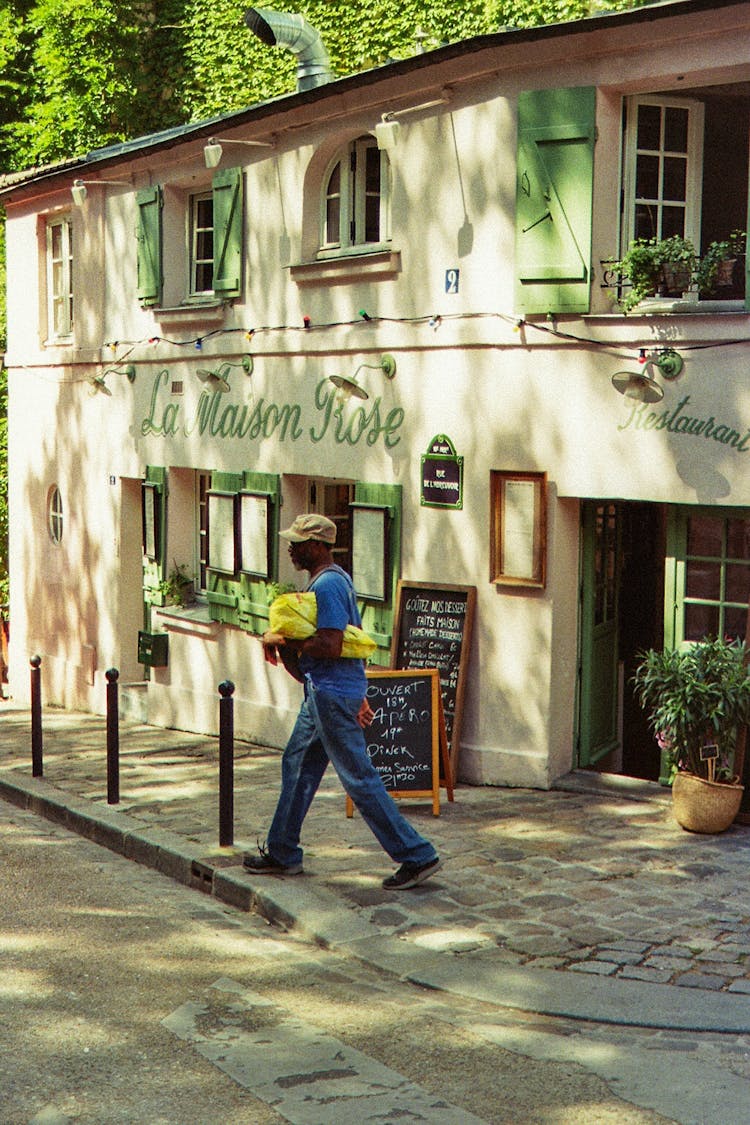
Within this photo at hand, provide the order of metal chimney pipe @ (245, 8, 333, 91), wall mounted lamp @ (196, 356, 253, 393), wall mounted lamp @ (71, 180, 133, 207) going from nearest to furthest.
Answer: wall mounted lamp @ (196, 356, 253, 393) < metal chimney pipe @ (245, 8, 333, 91) < wall mounted lamp @ (71, 180, 133, 207)

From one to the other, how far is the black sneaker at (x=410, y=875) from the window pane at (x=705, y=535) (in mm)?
2991

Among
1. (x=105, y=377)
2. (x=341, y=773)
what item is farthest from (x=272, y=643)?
(x=105, y=377)

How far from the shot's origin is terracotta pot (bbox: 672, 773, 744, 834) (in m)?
8.31

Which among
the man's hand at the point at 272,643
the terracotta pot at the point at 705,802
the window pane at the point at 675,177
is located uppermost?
the window pane at the point at 675,177

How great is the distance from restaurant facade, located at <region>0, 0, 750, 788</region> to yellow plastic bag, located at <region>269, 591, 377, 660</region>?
2.66 m

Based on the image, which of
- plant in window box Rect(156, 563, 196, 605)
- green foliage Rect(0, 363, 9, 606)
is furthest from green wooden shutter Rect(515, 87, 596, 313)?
green foliage Rect(0, 363, 9, 606)

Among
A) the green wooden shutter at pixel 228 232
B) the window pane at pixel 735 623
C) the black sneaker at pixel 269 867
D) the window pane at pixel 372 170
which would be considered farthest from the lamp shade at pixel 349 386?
the black sneaker at pixel 269 867

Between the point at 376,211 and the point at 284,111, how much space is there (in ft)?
3.79

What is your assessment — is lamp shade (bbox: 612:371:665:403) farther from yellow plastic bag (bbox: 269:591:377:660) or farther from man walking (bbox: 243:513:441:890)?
yellow plastic bag (bbox: 269:591:377:660)

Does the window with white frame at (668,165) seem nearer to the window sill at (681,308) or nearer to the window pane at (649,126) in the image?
the window pane at (649,126)

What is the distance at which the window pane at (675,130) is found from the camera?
9.24m

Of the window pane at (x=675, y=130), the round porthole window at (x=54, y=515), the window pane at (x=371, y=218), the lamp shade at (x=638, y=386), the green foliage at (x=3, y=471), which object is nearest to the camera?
the lamp shade at (x=638, y=386)

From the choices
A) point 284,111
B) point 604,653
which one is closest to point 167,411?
point 284,111

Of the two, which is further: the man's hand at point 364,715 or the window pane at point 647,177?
the window pane at point 647,177
